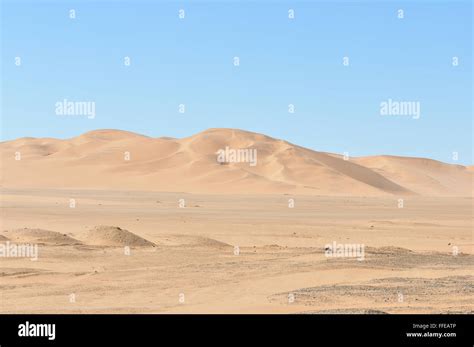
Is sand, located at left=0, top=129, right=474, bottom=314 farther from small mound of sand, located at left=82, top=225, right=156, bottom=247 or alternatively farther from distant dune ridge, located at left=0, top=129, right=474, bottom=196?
distant dune ridge, located at left=0, top=129, right=474, bottom=196

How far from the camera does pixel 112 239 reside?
21.2 meters

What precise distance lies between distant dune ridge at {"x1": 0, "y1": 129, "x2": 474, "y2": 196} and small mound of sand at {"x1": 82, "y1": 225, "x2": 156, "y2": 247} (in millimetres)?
56924

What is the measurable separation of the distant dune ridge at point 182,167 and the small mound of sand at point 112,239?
56.9 metres

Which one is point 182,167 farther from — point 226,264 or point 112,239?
point 226,264

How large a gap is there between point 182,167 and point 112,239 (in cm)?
7471

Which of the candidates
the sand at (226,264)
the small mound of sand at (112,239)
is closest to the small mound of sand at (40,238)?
the sand at (226,264)

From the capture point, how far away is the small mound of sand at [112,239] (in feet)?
68.9

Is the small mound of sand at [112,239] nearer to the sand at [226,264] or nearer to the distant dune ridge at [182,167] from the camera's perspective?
the sand at [226,264]

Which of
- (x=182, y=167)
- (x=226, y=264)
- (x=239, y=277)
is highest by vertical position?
(x=182, y=167)

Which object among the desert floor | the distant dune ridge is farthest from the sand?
the distant dune ridge

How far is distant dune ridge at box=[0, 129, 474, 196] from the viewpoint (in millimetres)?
85188

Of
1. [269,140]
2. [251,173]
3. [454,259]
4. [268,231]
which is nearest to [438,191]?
→ [269,140]

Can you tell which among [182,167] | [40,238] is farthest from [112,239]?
[182,167]
